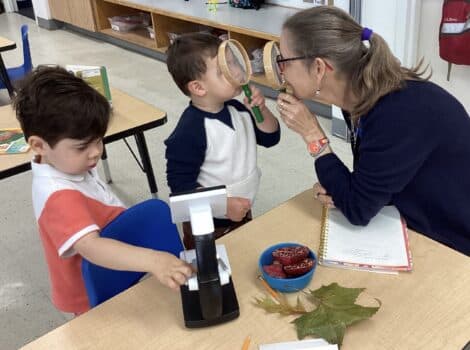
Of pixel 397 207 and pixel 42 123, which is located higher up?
pixel 42 123

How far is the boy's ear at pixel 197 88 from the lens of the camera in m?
1.50

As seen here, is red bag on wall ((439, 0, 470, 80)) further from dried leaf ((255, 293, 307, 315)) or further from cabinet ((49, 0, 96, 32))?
cabinet ((49, 0, 96, 32))

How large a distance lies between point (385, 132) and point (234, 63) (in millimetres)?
445

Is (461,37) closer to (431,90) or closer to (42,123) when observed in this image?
(431,90)

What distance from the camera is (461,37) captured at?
101 inches

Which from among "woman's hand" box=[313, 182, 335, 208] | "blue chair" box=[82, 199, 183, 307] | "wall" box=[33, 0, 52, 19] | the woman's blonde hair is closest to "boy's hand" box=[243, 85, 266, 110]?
the woman's blonde hair

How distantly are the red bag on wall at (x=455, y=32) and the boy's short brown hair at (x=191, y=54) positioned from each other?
1574 millimetres

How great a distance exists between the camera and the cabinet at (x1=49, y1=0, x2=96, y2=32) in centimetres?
586

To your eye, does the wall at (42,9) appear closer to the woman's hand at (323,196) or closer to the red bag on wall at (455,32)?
the red bag on wall at (455,32)

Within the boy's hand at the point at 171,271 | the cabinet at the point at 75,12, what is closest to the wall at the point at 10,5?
the cabinet at the point at 75,12

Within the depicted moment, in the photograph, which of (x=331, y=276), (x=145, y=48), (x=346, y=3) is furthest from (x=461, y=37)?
(x=145, y=48)

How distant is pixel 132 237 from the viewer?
4.08 feet

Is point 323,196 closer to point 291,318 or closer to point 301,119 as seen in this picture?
point 301,119

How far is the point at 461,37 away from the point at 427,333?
204 cm
